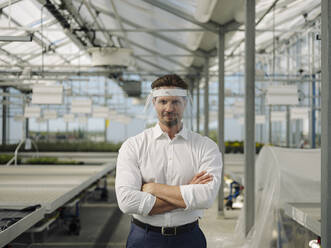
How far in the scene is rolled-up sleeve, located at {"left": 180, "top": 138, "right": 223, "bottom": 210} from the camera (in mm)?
1907

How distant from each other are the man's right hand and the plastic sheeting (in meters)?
2.18

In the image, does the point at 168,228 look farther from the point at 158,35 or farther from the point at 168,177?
the point at 158,35

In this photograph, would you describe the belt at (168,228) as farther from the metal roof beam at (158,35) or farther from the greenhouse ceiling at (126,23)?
the metal roof beam at (158,35)

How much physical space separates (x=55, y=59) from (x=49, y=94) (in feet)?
31.8

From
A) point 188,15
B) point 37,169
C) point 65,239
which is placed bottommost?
point 65,239

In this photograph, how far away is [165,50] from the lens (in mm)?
12062

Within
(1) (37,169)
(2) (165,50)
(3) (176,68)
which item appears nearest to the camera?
(1) (37,169)

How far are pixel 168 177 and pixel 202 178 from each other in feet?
0.59

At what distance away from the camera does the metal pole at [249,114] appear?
205 inches

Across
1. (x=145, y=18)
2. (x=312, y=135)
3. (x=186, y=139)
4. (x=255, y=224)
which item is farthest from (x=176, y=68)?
(x=186, y=139)

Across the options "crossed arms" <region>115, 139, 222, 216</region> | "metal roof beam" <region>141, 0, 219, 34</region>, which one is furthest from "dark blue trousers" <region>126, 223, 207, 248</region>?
"metal roof beam" <region>141, 0, 219, 34</region>

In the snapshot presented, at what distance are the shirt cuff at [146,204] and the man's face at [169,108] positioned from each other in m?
0.39

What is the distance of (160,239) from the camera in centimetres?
198

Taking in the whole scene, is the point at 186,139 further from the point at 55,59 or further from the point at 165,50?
the point at 55,59
